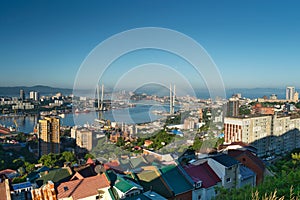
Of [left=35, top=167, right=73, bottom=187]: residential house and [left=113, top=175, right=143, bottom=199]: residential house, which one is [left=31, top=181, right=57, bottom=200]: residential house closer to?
[left=35, top=167, right=73, bottom=187]: residential house

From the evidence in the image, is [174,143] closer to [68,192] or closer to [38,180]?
[38,180]

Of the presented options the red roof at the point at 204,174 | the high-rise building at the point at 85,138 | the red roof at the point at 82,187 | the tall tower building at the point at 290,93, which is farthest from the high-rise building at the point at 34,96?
the tall tower building at the point at 290,93

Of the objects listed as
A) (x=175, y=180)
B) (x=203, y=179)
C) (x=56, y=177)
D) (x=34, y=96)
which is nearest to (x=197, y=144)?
(x=203, y=179)

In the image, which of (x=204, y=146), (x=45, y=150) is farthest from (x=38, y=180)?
(x=45, y=150)

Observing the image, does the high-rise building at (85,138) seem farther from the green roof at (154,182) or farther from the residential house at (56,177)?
the green roof at (154,182)

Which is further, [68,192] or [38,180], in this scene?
[38,180]

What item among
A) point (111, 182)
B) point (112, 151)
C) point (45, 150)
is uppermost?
point (111, 182)

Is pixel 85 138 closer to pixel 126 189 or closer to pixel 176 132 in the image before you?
pixel 176 132

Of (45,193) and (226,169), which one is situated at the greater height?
(226,169)
